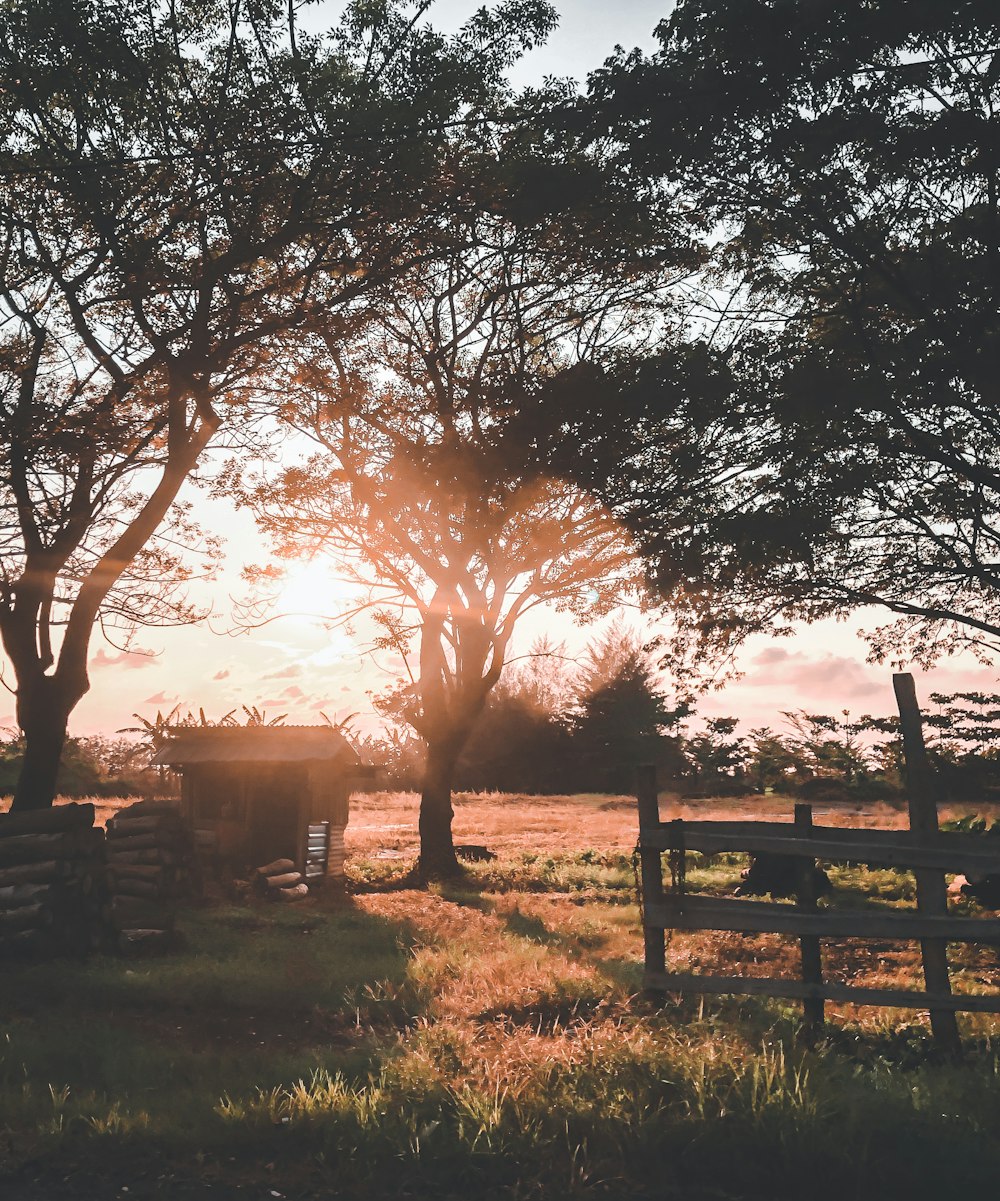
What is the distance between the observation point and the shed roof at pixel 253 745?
756 inches

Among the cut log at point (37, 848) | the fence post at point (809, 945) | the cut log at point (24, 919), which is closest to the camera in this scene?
the fence post at point (809, 945)

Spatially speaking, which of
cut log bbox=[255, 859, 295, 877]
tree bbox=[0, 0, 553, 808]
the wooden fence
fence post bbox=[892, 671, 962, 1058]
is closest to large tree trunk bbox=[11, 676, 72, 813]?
tree bbox=[0, 0, 553, 808]

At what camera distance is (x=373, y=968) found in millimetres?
10633

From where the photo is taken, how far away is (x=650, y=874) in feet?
28.0

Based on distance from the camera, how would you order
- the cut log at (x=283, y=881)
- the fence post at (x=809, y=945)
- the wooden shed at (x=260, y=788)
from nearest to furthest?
the fence post at (x=809, y=945) < the cut log at (x=283, y=881) < the wooden shed at (x=260, y=788)

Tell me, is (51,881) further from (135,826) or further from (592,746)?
(592,746)

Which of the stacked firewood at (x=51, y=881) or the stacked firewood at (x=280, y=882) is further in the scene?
the stacked firewood at (x=280, y=882)

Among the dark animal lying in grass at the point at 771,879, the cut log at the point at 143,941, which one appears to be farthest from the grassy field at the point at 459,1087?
the dark animal lying in grass at the point at 771,879

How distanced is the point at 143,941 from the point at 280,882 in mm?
6222

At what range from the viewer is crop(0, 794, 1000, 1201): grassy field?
518 cm

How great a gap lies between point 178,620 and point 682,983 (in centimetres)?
1509

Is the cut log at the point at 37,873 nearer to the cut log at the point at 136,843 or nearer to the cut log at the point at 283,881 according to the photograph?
the cut log at the point at 136,843

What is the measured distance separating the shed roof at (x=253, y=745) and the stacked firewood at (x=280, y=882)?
2.04 metres

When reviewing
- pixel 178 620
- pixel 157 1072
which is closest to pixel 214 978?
pixel 157 1072
